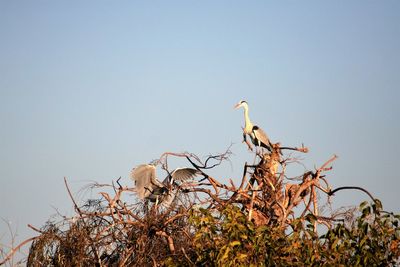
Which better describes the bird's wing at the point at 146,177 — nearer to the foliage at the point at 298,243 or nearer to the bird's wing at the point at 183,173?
the bird's wing at the point at 183,173

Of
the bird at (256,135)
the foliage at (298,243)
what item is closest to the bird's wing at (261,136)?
the bird at (256,135)

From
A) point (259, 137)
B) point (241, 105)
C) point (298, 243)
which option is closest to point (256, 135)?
point (259, 137)

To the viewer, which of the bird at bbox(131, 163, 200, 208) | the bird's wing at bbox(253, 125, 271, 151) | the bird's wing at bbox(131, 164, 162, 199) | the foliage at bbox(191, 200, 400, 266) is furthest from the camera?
the bird's wing at bbox(253, 125, 271, 151)

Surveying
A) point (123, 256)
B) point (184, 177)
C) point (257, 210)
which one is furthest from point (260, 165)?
point (123, 256)

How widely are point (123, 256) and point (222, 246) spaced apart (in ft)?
6.49

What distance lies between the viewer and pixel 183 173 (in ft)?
38.1

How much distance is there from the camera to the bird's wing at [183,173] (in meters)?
11.5

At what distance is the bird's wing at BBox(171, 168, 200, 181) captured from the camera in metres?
11.5

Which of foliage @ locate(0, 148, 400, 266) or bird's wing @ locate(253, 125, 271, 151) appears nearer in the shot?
foliage @ locate(0, 148, 400, 266)

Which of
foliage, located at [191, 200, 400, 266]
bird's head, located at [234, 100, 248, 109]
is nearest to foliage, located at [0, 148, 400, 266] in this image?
foliage, located at [191, 200, 400, 266]

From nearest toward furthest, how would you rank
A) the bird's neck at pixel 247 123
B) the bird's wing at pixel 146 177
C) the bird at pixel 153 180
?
the bird at pixel 153 180 < the bird's wing at pixel 146 177 < the bird's neck at pixel 247 123

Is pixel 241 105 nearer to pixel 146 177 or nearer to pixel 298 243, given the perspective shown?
pixel 146 177

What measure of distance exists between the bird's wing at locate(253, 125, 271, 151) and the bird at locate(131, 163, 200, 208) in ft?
7.22

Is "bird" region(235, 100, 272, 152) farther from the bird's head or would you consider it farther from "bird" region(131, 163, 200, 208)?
"bird" region(131, 163, 200, 208)
